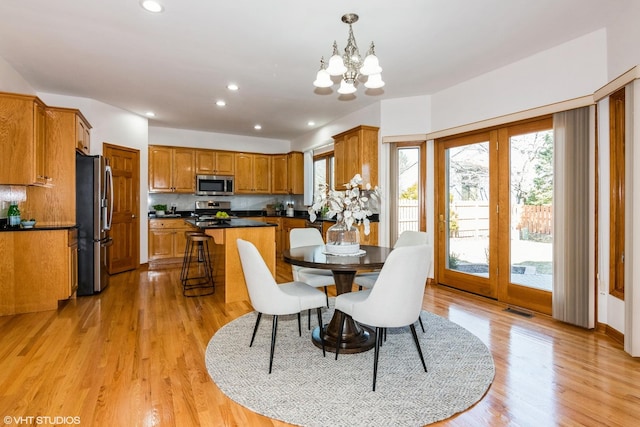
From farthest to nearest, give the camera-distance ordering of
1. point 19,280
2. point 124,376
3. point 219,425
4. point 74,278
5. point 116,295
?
point 116,295 < point 74,278 < point 19,280 < point 124,376 < point 219,425

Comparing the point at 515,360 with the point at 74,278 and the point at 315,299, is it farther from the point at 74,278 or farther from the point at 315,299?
the point at 74,278

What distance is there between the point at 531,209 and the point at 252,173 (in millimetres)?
5477

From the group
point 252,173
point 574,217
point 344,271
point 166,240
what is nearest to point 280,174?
point 252,173

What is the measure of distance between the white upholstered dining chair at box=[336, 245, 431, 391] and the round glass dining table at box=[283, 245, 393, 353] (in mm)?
262

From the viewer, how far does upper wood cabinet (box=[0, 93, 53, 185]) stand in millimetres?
3338

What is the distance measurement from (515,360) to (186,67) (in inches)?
161

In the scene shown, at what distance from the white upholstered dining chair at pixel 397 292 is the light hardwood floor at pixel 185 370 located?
49cm

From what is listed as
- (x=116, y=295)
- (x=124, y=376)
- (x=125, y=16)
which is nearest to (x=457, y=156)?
(x=125, y=16)

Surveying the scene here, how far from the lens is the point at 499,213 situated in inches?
154

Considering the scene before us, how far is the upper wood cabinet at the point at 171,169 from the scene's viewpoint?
6.52 metres

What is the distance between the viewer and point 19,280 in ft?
11.5

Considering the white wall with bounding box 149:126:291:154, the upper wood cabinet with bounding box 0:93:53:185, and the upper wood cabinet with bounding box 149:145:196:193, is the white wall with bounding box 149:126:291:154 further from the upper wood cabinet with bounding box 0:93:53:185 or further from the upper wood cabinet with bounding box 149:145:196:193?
the upper wood cabinet with bounding box 0:93:53:185

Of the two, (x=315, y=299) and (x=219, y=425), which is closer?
(x=219, y=425)

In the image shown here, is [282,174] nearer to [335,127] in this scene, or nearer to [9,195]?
[335,127]
